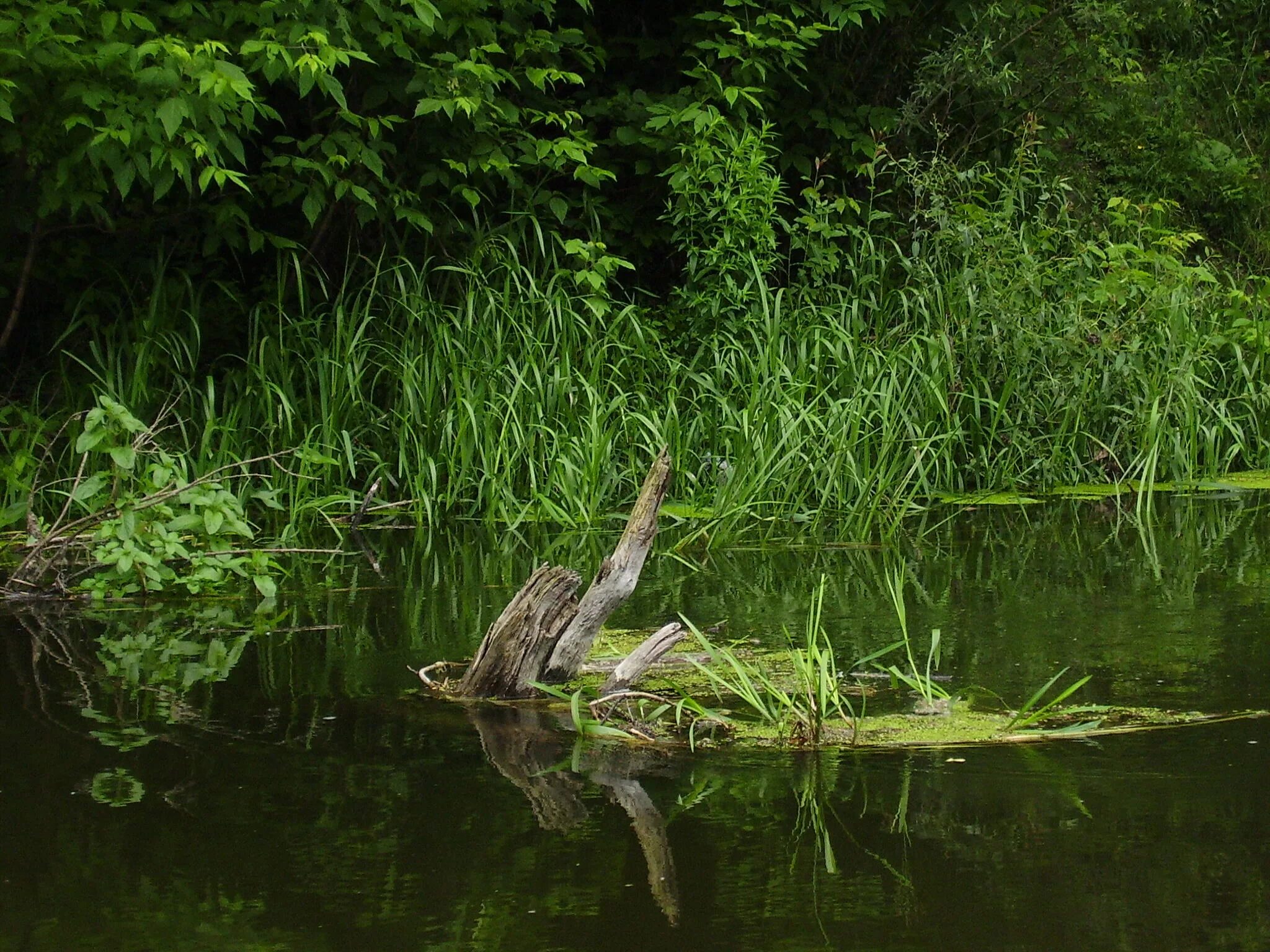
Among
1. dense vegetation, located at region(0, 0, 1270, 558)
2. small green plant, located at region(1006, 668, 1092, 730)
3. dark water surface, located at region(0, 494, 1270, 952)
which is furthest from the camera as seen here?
dense vegetation, located at region(0, 0, 1270, 558)

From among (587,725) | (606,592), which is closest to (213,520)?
(606,592)

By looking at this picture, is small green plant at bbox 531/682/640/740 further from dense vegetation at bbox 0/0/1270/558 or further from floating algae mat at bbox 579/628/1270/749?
dense vegetation at bbox 0/0/1270/558

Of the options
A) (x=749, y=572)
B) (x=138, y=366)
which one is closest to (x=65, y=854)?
(x=749, y=572)

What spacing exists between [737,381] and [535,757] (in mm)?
4171

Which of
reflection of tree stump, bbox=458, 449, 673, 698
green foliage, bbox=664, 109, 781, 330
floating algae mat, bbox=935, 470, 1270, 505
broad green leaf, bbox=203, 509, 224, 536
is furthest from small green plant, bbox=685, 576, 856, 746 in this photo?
green foliage, bbox=664, 109, 781, 330

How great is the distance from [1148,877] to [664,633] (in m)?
1.47

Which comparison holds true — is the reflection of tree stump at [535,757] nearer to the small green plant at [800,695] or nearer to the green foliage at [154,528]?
the small green plant at [800,695]

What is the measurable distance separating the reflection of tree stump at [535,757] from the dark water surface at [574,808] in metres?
0.01

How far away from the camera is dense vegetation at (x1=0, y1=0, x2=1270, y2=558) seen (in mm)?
6574

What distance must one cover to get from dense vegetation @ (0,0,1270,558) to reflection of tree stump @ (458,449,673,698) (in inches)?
Answer: 87.9

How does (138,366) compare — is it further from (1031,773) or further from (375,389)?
(1031,773)

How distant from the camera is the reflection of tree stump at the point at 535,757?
9.94 ft

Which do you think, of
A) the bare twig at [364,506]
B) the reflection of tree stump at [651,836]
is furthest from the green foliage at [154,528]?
the reflection of tree stump at [651,836]

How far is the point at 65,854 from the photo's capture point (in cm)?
279
